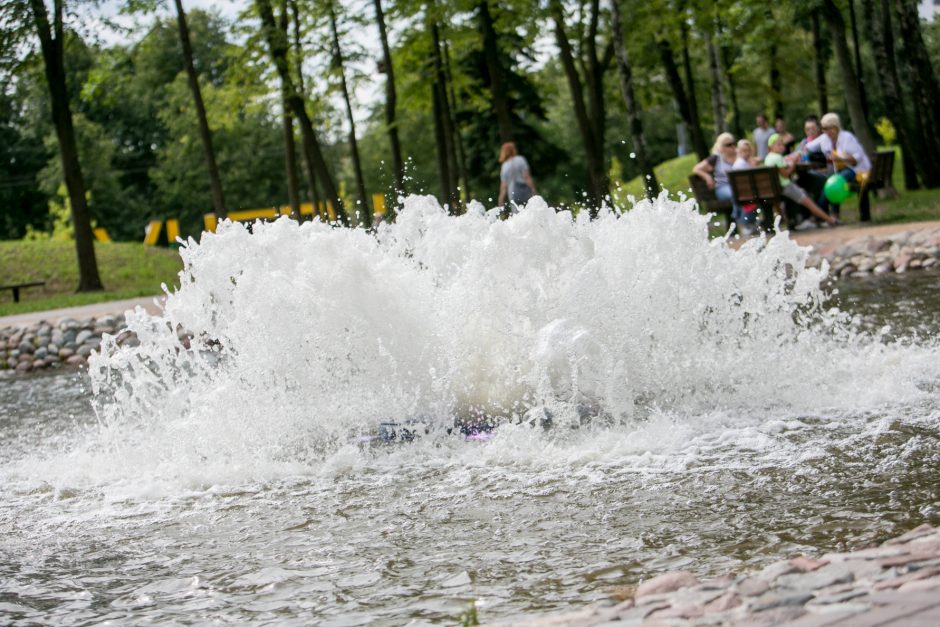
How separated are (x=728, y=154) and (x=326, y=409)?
41.7ft

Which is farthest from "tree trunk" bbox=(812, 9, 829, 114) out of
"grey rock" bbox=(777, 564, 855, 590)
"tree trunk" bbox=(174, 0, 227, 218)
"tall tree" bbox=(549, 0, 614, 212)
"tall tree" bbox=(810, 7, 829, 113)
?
"grey rock" bbox=(777, 564, 855, 590)

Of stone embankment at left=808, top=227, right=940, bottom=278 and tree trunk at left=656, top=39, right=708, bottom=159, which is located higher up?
tree trunk at left=656, top=39, right=708, bottom=159

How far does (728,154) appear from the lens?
19953 mm

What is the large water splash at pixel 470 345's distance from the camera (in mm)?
8219

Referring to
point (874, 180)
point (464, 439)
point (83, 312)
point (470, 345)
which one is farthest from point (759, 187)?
point (464, 439)

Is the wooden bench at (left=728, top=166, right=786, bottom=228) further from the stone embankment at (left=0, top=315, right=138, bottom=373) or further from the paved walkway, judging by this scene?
the stone embankment at (left=0, top=315, right=138, bottom=373)

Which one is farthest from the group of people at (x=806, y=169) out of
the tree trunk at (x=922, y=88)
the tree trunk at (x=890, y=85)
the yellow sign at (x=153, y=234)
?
the yellow sign at (x=153, y=234)

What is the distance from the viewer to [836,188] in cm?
1953

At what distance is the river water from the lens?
17.0ft

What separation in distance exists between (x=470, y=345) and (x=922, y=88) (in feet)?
59.5

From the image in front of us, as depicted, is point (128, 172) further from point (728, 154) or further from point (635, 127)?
point (728, 154)

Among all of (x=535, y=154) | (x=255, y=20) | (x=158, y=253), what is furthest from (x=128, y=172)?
(x=255, y=20)

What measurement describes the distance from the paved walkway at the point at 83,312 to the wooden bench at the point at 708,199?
849 cm

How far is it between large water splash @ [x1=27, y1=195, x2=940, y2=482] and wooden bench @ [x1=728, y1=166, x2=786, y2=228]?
9483 millimetres
